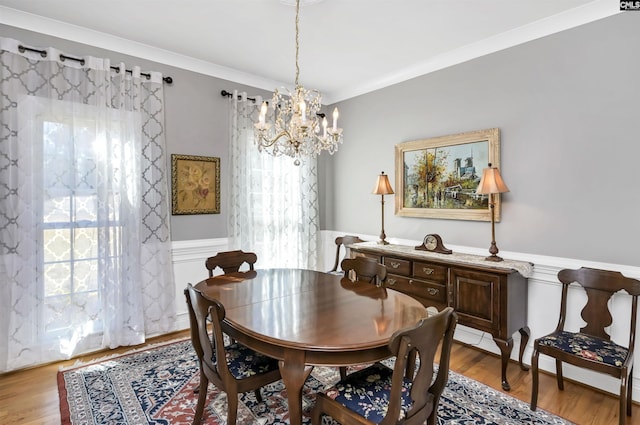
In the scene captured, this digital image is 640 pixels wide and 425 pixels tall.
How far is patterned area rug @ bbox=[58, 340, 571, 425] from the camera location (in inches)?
82.5

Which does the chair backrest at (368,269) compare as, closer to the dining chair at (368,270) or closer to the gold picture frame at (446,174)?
the dining chair at (368,270)

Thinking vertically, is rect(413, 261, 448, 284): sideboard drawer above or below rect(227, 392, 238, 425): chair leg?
above

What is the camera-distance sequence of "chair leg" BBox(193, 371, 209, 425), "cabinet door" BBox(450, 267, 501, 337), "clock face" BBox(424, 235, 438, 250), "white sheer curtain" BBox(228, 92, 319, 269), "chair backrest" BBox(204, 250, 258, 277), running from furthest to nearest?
"white sheer curtain" BBox(228, 92, 319, 269) < "clock face" BBox(424, 235, 438, 250) < "chair backrest" BBox(204, 250, 258, 277) < "cabinet door" BBox(450, 267, 501, 337) < "chair leg" BBox(193, 371, 209, 425)

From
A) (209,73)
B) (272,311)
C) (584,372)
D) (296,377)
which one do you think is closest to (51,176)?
(209,73)

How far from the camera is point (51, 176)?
9.21ft

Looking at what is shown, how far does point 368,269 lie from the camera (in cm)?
259

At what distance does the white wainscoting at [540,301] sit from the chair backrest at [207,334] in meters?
1.79

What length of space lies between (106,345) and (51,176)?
1.59 meters

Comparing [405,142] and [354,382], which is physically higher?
[405,142]

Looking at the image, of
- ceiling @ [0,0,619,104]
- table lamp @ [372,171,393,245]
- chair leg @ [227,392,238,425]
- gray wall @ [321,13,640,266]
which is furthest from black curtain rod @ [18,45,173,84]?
chair leg @ [227,392,238,425]

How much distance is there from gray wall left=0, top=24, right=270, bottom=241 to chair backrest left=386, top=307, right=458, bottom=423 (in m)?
2.86

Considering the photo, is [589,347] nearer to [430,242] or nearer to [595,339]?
[595,339]

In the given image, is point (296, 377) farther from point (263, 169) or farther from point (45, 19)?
point (45, 19)

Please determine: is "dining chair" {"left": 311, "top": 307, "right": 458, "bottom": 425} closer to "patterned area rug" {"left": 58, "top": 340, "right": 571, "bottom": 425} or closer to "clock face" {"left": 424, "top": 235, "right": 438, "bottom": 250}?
"patterned area rug" {"left": 58, "top": 340, "right": 571, "bottom": 425}
